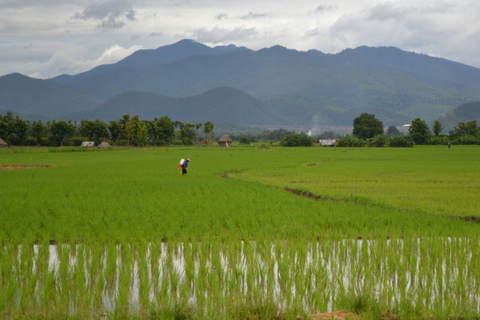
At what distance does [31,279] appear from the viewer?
561 cm

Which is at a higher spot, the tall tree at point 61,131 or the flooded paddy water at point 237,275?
the tall tree at point 61,131

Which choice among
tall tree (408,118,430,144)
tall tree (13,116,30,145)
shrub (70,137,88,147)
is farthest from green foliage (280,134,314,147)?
tall tree (13,116,30,145)

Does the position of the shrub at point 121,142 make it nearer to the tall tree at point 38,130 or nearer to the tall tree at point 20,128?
the tall tree at point 38,130

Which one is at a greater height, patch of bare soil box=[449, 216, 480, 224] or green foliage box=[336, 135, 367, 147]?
green foliage box=[336, 135, 367, 147]

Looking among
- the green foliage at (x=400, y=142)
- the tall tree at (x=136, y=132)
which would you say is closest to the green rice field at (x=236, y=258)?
the green foliage at (x=400, y=142)

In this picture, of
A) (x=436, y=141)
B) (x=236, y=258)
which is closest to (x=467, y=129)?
(x=436, y=141)

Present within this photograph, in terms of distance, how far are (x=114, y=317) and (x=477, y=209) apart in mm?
9460

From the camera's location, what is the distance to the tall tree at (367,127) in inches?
3250

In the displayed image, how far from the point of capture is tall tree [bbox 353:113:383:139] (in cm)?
8256

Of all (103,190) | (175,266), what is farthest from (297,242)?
(103,190)

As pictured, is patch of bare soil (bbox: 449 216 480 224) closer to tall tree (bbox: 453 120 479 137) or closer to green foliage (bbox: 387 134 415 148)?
green foliage (bbox: 387 134 415 148)

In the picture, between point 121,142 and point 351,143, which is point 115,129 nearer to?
point 121,142

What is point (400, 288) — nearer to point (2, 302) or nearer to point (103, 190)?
point (2, 302)

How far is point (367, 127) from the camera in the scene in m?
83.2
